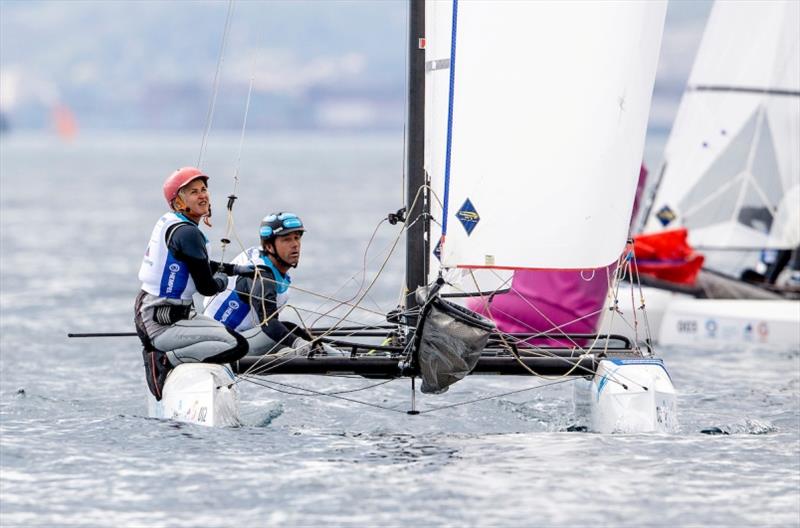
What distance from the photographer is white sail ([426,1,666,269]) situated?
7.29 m

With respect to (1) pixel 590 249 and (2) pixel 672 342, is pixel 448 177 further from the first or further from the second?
(2) pixel 672 342

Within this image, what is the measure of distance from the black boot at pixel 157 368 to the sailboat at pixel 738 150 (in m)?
6.69

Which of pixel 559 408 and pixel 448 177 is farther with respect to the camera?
pixel 559 408

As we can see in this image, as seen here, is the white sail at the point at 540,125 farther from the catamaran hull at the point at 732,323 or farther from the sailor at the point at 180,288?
the catamaran hull at the point at 732,323

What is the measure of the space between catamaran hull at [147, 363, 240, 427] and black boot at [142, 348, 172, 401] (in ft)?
0.37

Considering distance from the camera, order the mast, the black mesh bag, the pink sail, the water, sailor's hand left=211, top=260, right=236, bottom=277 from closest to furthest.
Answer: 1. the water
2. the black mesh bag
3. sailor's hand left=211, top=260, right=236, bottom=277
4. the mast
5. the pink sail

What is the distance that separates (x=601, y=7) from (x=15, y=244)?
54.8 ft

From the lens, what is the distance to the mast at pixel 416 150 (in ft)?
25.2

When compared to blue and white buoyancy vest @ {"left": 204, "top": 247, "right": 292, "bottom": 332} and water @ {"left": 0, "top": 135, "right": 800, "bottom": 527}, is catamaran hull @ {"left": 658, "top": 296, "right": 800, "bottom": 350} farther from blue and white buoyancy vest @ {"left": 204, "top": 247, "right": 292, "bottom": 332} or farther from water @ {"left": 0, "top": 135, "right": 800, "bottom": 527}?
blue and white buoyancy vest @ {"left": 204, "top": 247, "right": 292, "bottom": 332}

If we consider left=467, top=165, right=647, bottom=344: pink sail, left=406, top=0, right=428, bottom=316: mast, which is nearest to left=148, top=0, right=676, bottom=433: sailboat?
left=406, top=0, right=428, bottom=316: mast

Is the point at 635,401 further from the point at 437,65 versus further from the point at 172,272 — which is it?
the point at 172,272

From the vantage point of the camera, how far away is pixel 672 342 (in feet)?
41.7

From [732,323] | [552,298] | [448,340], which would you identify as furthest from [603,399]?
[732,323]

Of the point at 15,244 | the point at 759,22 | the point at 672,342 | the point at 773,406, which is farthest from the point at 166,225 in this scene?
the point at 15,244
